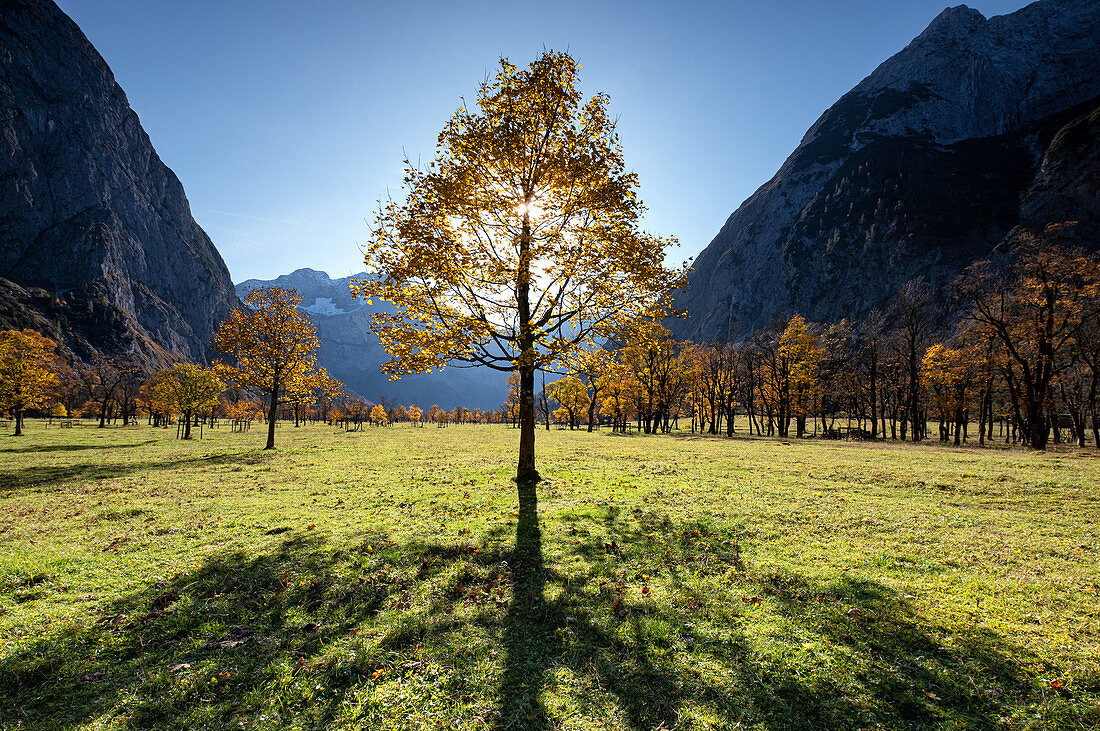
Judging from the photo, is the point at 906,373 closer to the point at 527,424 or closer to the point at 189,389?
the point at 527,424

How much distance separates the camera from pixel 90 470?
1930 centimetres

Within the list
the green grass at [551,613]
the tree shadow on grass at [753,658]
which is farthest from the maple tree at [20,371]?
the tree shadow on grass at [753,658]

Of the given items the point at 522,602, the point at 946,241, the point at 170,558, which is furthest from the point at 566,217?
the point at 946,241

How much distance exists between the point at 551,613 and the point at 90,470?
25.6 meters

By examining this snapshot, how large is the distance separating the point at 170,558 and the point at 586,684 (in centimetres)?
911

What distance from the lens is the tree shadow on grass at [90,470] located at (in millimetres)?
16219

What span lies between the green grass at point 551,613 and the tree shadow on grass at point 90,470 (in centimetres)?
429

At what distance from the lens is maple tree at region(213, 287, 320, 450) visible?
2925 centimetres

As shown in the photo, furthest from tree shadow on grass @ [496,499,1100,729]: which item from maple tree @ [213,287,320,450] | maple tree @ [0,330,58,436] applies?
maple tree @ [0,330,58,436]

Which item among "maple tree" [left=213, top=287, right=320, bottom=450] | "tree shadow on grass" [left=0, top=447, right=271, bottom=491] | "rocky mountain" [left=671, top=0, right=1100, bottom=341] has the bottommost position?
"tree shadow on grass" [left=0, top=447, right=271, bottom=491]

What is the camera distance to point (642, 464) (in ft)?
71.5

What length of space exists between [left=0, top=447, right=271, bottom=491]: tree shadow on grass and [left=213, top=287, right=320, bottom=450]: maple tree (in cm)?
568

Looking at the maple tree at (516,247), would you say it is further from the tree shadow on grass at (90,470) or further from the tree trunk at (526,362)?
the tree shadow on grass at (90,470)

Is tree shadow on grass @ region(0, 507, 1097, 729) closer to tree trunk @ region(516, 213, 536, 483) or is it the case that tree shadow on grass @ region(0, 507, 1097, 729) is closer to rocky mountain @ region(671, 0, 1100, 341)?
tree trunk @ region(516, 213, 536, 483)
